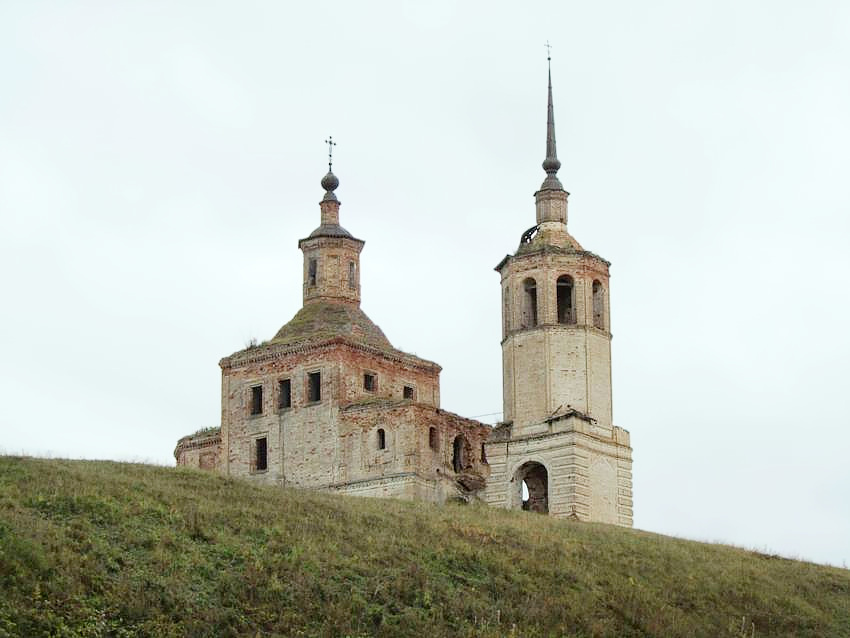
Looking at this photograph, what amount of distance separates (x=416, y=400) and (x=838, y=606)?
18539mm

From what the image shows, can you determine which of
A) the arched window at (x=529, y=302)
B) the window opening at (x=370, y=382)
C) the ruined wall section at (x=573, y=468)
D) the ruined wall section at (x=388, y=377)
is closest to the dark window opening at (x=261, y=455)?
the ruined wall section at (x=388, y=377)

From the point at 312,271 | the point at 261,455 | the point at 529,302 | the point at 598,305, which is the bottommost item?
the point at 261,455

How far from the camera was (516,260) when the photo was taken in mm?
53031

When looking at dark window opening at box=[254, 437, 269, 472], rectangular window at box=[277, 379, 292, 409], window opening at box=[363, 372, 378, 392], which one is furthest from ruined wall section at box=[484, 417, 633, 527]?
dark window opening at box=[254, 437, 269, 472]

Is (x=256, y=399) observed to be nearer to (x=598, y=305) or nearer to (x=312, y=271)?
(x=312, y=271)

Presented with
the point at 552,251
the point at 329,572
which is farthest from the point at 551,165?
the point at 329,572

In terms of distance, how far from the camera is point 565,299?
53562mm

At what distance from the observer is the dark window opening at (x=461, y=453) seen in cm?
5500

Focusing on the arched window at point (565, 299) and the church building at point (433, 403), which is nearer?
the church building at point (433, 403)

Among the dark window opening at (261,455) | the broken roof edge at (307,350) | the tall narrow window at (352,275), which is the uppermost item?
the tall narrow window at (352,275)

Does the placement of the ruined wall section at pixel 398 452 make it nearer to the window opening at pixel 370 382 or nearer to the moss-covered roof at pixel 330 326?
the window opening at pixel 370 382

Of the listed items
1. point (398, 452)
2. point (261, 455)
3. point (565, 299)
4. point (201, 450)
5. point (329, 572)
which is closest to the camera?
point (329, 572)

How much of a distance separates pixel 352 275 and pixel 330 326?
117 inches

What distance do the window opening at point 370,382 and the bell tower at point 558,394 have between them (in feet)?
16.3
